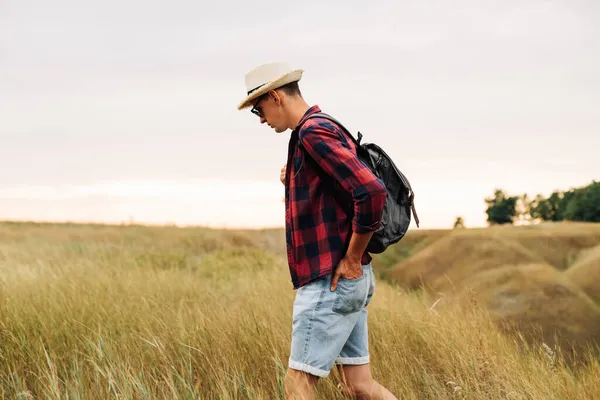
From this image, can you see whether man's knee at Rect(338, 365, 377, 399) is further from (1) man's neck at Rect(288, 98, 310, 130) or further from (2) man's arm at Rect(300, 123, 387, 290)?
(1) man's neck at Rect(288, 98, 310, 130)

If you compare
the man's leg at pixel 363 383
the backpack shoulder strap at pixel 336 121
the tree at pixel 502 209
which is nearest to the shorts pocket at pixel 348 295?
the man's leg at pixel 363 383

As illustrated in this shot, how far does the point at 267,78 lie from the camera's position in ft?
8.68

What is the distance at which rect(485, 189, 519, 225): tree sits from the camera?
23094 mm

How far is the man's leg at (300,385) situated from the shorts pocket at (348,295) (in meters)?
0.32

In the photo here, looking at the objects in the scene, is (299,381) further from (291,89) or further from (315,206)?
(291,89)

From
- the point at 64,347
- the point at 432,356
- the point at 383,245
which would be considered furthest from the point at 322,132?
the point at 64,347

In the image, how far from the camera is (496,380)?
3.65 m

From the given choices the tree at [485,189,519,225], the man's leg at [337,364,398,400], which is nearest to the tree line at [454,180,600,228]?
the tree at [485,189,519,225]

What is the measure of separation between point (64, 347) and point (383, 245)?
115 inches

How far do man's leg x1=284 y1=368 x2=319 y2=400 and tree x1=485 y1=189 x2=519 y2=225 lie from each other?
2175 cm

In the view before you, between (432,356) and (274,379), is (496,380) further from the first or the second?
(274,379)

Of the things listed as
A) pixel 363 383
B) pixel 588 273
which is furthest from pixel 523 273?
pixel 363 383

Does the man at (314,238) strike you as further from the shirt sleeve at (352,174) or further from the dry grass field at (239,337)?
the dry grass field at (239,337)

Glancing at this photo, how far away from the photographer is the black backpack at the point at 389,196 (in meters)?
2.62
